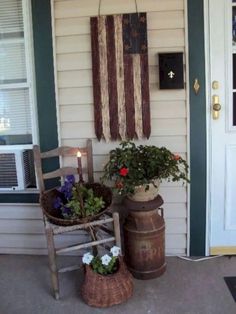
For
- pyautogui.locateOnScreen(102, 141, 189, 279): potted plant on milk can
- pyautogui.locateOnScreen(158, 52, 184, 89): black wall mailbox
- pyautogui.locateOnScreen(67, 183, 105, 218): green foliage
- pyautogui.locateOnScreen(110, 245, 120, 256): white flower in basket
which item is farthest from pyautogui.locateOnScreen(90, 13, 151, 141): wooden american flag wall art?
pyautogui.locateOnScreen(110, 245, 120, 256): white flower in basket

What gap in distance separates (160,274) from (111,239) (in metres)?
0.48

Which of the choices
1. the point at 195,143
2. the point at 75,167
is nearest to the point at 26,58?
the point at 75,167

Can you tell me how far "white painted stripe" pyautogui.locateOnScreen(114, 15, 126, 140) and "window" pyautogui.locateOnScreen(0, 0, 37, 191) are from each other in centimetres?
64

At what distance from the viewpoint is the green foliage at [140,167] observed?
7.50 ft

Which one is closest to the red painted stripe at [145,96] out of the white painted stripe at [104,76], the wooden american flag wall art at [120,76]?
the wooden american flag wall art at [120,76]

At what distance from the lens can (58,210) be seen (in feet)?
7.95

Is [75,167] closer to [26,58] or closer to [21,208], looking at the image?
[21,208]

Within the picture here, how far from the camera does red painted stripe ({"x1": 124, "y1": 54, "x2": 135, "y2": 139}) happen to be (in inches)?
99.5

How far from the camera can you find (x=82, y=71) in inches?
103

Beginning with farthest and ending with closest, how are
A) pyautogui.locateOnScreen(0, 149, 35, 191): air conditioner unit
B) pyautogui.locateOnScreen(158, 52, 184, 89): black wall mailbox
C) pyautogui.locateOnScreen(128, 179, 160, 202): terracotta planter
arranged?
pyautogui.locateOnScreen(0, 149, 35, 191): air conditioner unit
pyautogui.locateOnScreen(158, 52, 184, 89): black wall mailbox
pyautogui.locateOnScreen(128, 179, 160, 202): terracotta planter

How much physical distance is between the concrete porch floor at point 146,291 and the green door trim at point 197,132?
228mm

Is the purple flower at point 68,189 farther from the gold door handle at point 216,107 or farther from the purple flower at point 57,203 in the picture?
the gold door handle at point 216,107

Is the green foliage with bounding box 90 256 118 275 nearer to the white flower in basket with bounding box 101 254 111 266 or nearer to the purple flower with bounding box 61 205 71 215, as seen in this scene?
the white flower in basket with bounding box 101 254 111 266

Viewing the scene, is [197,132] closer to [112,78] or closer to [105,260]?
[112,78]
